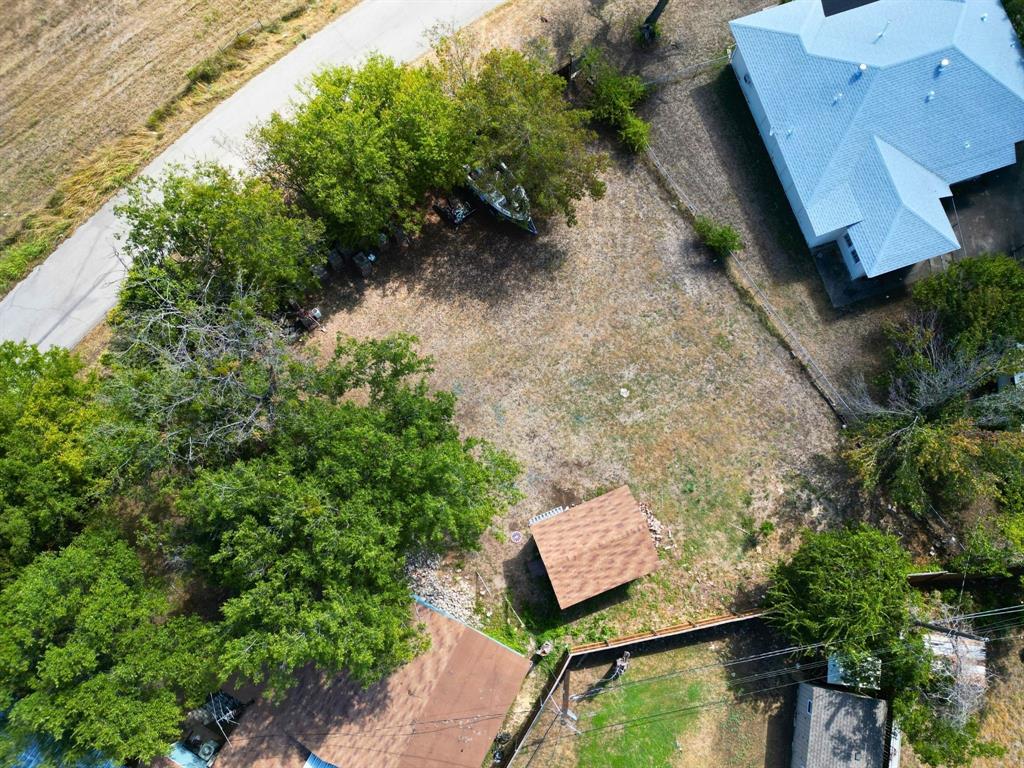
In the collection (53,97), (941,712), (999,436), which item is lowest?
(941,712)

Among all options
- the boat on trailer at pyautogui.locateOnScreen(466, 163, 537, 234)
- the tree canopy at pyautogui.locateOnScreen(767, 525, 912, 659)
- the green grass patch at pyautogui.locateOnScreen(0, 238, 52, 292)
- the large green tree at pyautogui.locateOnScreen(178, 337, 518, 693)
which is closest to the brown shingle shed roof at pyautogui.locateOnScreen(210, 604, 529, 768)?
the large green tree at pyautogui.locateOnScreen(178, 337, 518, 693)

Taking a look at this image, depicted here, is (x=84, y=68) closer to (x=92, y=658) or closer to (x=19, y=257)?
(x=19, y=257)

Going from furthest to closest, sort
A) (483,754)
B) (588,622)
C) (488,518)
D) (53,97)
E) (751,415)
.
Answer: (53,97) < (751,415) < (588,622) < (483,754) < (488,518)

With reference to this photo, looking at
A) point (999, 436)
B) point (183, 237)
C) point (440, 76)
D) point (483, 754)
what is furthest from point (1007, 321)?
point (183, 237)

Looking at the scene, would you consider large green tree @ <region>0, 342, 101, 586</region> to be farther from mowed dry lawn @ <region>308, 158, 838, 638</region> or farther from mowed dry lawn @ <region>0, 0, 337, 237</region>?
mowed dry lawn @ <region>0, 0, 337, 237</region>

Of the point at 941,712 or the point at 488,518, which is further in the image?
the point at 941,712

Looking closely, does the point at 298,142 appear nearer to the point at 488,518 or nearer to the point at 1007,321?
the point at 488,518
